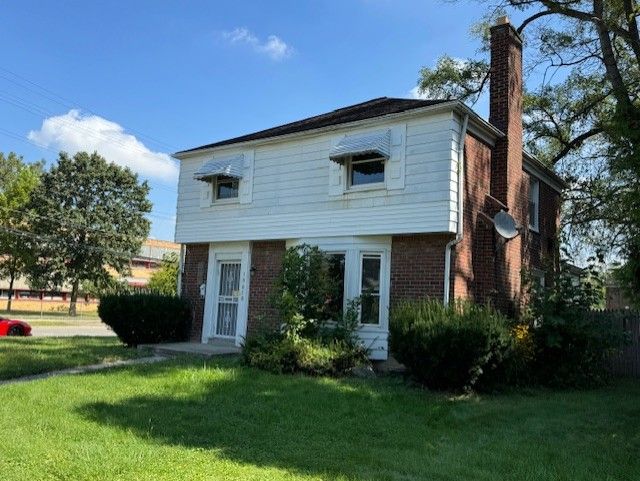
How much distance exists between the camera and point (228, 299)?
48.0 feet

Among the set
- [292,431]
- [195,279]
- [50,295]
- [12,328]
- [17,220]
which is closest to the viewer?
[292,431]

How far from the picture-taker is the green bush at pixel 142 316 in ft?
46.3

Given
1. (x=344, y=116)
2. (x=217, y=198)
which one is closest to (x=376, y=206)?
(x=344, y=116)

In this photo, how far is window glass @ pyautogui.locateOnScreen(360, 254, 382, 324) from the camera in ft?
39.3

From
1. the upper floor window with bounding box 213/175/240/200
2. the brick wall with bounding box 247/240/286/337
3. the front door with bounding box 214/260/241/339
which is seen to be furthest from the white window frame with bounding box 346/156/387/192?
the front door with bounding box 214/260/241/339

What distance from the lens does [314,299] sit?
459 inches

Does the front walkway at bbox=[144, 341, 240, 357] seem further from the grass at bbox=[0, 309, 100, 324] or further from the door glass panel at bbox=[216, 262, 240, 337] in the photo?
the grass at bbox=[0, 309, 100, 324]

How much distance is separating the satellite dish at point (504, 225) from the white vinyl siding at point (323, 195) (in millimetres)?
1247

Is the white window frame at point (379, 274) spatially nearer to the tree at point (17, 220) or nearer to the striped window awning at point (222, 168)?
the striped window awning at point (222, 168)

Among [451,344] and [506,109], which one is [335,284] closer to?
[451,344]

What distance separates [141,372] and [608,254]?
1457 cm

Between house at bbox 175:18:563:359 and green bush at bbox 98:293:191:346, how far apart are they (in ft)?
2.18

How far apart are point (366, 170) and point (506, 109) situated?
3.61 meters

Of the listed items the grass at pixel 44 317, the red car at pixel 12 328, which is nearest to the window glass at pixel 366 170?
the red car at pixel 12 328
